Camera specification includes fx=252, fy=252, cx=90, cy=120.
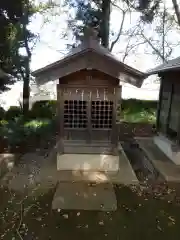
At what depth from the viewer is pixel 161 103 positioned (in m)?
8.32

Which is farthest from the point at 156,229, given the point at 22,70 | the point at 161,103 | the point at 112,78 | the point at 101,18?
the point at 101,18

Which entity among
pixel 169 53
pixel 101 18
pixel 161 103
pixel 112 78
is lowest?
pixel 161 103

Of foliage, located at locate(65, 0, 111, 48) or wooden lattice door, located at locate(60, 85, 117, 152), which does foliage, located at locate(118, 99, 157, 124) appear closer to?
foliage, located at locate(65, 0, 111, 48)

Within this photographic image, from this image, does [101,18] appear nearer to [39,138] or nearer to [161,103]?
[161,103]

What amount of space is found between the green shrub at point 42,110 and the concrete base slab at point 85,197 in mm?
6402

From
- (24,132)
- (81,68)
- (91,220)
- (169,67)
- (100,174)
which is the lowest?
(91,220)

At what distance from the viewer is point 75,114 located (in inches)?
227

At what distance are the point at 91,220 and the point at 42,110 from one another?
8.02 metres

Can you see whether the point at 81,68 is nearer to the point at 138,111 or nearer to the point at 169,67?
the point at 169,67

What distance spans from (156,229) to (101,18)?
10.7 m

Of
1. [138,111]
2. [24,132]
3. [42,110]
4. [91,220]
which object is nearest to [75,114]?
[91,220]

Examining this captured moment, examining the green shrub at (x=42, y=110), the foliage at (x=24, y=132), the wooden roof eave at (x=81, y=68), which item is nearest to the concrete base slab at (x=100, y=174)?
the wooden roof eave at (x=81, y=68)

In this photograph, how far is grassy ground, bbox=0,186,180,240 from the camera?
359 centimetres

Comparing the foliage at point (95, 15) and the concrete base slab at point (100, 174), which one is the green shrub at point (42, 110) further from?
the concrete base slab at point (100, 174)
